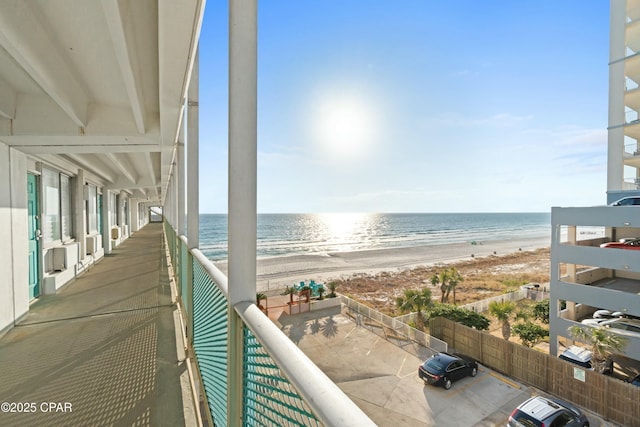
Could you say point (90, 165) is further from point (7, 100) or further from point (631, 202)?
point (631, 202)

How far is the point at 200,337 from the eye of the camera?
228 cm

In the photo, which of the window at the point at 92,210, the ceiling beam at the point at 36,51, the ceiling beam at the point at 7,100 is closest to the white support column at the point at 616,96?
the ceiling beam at the point at 36,51

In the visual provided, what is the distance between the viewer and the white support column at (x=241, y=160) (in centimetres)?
121

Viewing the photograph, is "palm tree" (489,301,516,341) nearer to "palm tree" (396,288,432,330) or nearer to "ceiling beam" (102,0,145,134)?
"palm tree" (396,288,432,330)

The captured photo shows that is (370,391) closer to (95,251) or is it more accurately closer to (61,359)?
(61,359)

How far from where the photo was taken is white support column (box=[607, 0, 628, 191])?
36.8 ft

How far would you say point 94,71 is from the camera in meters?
3.21

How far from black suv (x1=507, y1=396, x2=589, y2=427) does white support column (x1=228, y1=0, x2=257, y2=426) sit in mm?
6521

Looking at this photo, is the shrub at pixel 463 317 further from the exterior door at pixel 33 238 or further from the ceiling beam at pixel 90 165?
the ceiling beam at pixel 90 165

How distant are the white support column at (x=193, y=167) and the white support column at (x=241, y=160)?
6.14ft

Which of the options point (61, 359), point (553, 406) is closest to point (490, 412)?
point (553, 406)

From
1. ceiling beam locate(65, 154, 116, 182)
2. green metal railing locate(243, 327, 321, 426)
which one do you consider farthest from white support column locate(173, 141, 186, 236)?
ceiling beam locate(65, 154, 116, 182)

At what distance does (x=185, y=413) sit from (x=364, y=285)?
1952 centimetres

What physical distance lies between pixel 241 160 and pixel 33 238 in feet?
20.7
